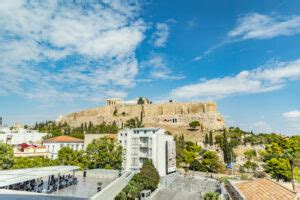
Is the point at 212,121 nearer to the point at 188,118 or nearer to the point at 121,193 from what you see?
the point at 188,118

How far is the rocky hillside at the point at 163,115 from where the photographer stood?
357 ft

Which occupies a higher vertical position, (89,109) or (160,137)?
(89,109)

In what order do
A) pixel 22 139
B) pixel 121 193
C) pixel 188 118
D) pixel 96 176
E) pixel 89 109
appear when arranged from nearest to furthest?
pixel 121 193 < pixel 96 176 < pixel 22 139 < pixel 188 118 < pixel 89 109

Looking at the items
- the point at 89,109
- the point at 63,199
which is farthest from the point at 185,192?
the point at 89,109

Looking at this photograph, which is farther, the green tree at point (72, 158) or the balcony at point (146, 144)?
the balcony at point (146, 144)

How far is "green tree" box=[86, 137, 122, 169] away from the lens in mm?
38144

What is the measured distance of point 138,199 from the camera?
27703 millimetres

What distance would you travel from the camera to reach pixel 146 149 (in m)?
44.2

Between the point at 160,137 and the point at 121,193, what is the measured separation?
68.6ft

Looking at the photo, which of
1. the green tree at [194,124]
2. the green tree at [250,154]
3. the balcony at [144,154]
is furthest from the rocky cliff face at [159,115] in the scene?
the balcony at [144,154]

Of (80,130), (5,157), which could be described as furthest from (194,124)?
(5,157)

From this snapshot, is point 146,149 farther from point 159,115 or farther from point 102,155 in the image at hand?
point 159,115

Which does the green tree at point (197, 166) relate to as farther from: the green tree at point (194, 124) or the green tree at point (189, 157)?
the green tree at point (194, 124)

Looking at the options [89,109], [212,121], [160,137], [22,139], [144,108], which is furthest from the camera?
[89,109]
